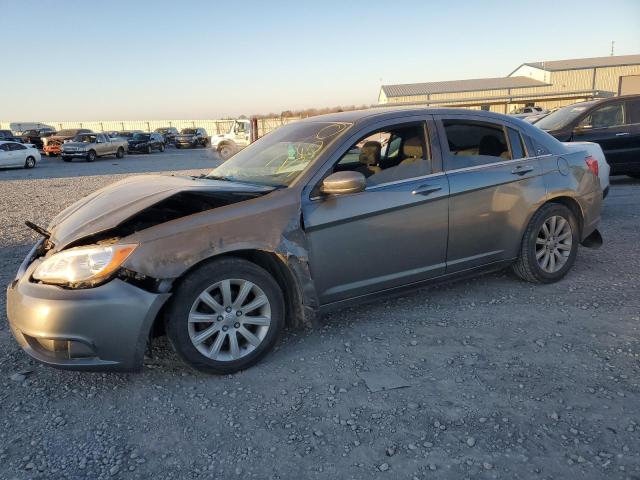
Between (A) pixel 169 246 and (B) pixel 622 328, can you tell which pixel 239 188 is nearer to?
(A) pixel 169 246

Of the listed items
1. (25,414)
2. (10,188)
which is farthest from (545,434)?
(10,188)

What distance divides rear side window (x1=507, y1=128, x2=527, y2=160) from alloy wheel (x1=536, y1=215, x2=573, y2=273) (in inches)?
25.4

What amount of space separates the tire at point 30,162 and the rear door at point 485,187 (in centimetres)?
2306

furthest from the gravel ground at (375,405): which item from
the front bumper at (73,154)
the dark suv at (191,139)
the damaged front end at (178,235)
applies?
the dark suv at (191,139)

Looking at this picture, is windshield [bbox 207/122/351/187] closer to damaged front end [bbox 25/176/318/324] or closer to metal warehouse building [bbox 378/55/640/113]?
damaged front end [bbox 25/176/318/324]

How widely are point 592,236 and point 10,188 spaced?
48.8ft

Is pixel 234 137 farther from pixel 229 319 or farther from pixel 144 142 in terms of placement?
pixel 229 319

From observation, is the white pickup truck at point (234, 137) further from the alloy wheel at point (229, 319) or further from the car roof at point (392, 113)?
the alloy wheel at point (229, 319)

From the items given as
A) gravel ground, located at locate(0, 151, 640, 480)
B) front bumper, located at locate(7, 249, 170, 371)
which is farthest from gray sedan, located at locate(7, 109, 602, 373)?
gravel ground, located at locate(0, 151, 640, 480)

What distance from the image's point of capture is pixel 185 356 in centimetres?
300

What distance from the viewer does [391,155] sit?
401cm

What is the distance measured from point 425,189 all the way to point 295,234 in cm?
113

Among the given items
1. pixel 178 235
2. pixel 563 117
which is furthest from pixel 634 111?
pixel 178 235

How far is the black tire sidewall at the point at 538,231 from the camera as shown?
4.30m
